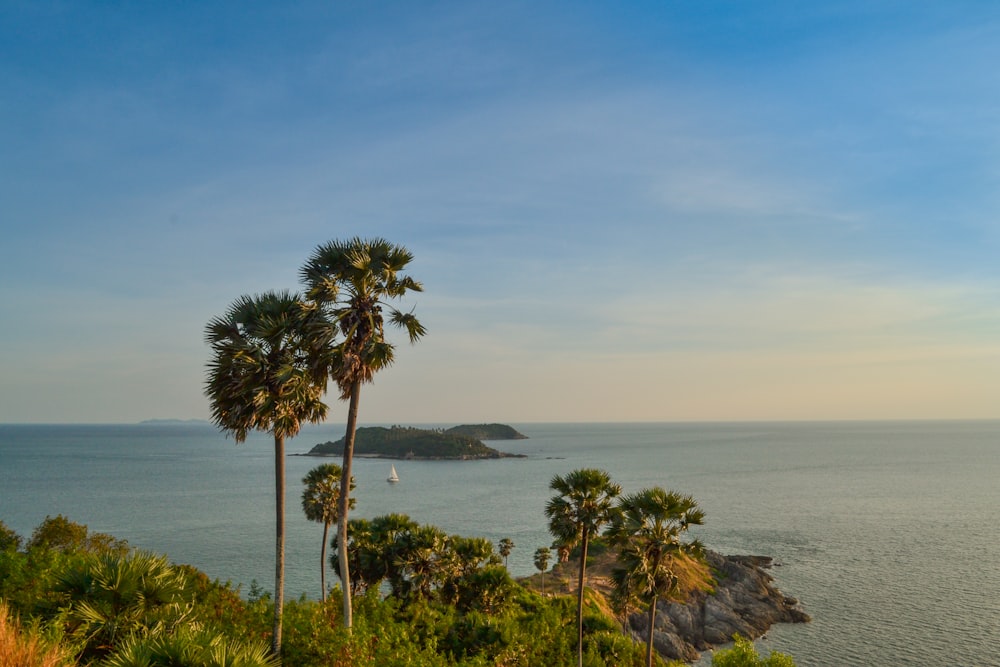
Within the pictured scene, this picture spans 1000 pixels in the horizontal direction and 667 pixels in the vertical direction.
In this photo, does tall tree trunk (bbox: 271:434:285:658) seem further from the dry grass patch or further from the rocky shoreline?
the rocky shoreline

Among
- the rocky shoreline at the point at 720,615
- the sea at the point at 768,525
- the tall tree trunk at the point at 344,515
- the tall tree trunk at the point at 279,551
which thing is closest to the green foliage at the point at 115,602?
the tall tree trunk at the point at 279,551

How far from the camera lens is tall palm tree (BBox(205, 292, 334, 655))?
19688 millimetres

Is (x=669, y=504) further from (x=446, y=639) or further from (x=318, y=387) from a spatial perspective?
(x=318, y=387)

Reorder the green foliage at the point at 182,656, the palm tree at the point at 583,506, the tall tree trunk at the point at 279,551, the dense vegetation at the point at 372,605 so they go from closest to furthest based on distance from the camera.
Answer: the green foliage at the point at 182,656
the dense vegetation at the point at 372,605
the tall tree trunk at the point at 279,551
the palm tree at the point at 583,506

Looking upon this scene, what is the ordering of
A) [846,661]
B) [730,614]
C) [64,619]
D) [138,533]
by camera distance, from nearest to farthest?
[64,619] < [846,661] < [730,614] < [138,533]

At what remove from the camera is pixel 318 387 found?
21.5 m

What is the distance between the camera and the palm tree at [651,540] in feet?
90.1

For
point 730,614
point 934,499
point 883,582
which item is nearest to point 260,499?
point 730,614

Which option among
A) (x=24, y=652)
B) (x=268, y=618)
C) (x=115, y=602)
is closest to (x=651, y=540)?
(x=268, y=618)

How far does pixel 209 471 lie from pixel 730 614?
16916 cm

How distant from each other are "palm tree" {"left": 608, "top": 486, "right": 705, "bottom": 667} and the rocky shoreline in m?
28.5

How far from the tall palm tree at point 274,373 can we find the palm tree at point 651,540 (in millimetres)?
14717

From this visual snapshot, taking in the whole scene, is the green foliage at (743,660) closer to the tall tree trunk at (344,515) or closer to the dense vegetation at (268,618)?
the dense vegetation at (268,618)

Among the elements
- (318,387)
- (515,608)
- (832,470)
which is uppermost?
(318,387)
